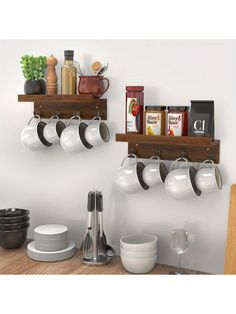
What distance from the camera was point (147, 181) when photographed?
1.92 m

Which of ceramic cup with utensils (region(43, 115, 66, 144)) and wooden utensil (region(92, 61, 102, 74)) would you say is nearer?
wooden utensil (region(92, 61, 102, 74))

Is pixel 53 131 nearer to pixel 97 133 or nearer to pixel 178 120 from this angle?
pixel 97 133

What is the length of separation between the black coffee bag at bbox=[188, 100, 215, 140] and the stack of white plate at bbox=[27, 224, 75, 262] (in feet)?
2.56

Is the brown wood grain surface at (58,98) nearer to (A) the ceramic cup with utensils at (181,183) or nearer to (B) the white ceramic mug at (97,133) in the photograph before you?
(B) the white ceramic mug at (97,133)

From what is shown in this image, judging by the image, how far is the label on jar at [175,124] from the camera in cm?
178

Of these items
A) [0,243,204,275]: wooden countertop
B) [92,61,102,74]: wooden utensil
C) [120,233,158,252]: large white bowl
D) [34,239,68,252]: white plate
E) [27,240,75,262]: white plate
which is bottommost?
[0,243,204,275]: wooden countertop

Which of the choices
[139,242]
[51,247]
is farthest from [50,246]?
[139,242]

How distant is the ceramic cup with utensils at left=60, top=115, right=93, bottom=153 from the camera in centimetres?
205

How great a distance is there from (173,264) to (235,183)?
48 centimetres

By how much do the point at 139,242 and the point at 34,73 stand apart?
3.09ft

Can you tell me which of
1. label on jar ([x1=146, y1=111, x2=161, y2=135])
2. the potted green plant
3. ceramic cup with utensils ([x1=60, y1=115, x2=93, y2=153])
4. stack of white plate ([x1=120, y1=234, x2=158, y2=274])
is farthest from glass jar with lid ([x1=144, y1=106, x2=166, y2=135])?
the potted green plant

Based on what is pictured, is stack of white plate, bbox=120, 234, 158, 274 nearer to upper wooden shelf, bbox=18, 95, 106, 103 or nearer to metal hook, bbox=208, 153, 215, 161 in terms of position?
metal hook, bbox=208, 153, 215, 161

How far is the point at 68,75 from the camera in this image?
2020mm

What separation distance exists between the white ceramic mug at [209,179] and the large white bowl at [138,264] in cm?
37
